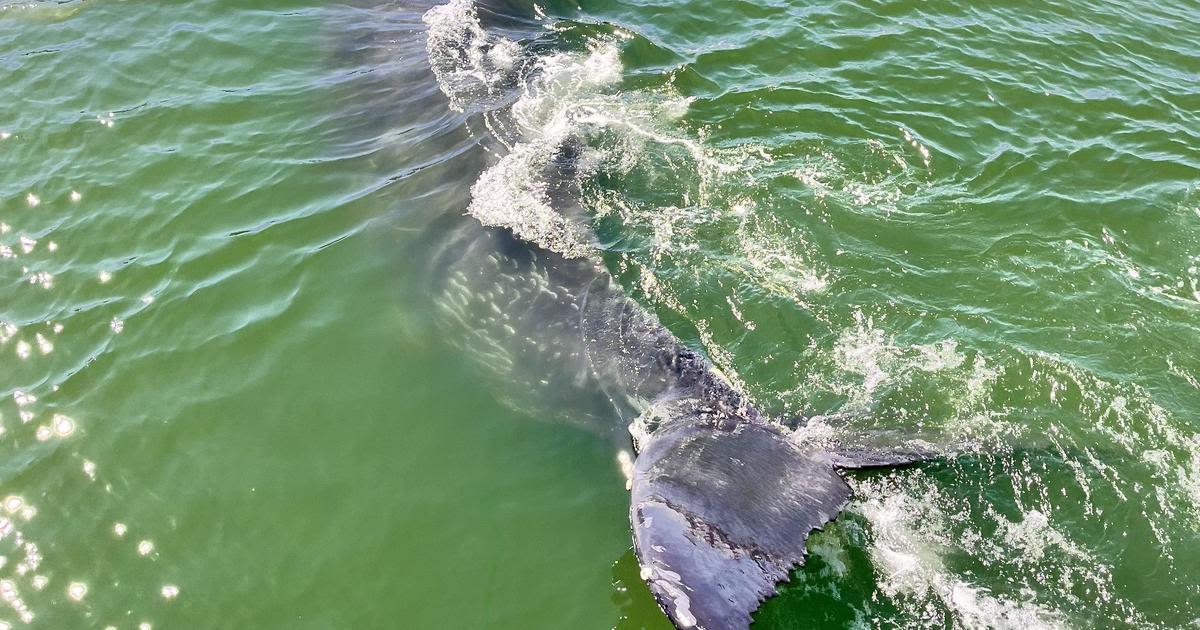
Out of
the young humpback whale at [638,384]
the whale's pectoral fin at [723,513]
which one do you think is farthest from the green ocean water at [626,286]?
the whale's pectoral fin at [723,513]

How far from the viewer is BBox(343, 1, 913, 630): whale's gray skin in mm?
4445

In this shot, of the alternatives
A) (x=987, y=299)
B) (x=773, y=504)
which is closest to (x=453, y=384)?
(x=773, y=504)

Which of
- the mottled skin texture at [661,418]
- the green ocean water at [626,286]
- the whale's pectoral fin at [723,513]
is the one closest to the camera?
the whale's pectoral fin at [723,513]

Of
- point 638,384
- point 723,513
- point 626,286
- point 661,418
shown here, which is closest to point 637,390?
point 638,384

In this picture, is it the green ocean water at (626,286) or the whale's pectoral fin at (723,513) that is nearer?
the whale's pectoral fin at (723,513)

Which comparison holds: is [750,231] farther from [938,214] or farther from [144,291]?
[144,291]

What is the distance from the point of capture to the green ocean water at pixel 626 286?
5707mm

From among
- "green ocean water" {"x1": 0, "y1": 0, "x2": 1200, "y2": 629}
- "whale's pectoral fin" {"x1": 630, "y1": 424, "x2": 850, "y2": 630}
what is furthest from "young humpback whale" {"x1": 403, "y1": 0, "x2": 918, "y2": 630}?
"green ocean water" {"x1": 0, "y1": 0, "x2": 1200, "y2": 629}

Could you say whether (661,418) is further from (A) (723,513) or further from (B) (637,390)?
(A) (723,513)

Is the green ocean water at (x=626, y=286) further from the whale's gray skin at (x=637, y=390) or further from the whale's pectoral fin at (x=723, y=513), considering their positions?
the whale's pectoral fin at (x=723, y=513)

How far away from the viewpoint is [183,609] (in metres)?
Answer: 5.68

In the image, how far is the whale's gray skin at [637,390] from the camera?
4445 millimetres

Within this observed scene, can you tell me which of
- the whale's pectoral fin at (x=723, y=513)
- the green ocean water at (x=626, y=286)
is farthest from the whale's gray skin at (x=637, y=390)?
the green ocean water at (x=626, y=286)

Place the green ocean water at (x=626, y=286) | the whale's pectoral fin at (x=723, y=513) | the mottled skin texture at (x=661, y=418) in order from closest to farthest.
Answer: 1. the whale's pectoral fin at (x=723, y=513)
2. the mottled skin texture at (x=661, y=418)
3. the green ocean water at (x=626, y=286)
